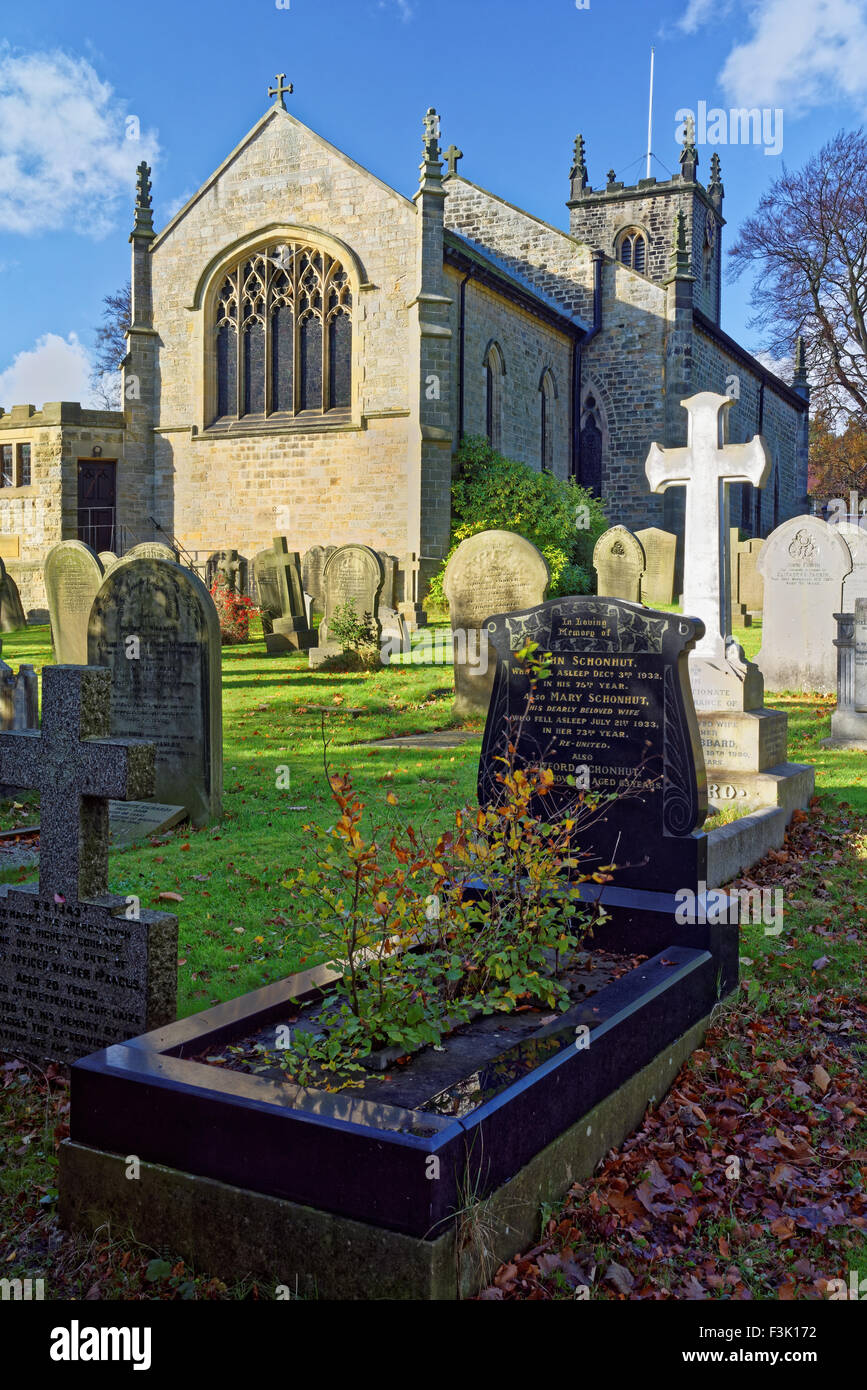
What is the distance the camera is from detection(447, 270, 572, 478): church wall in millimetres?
24781

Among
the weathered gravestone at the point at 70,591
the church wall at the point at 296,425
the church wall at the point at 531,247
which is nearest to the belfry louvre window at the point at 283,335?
the church wall at the point at 296,425

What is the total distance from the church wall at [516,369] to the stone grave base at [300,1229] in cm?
2230

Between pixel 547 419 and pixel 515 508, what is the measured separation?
6.96 meters

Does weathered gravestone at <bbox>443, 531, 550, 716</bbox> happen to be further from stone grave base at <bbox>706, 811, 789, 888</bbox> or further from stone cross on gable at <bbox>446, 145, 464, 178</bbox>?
stone cross on gable at <bbox>446, 145, 464, 178</bbox>

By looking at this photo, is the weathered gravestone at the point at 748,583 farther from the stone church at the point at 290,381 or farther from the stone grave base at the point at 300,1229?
the stone grave base at the point at 300,1229

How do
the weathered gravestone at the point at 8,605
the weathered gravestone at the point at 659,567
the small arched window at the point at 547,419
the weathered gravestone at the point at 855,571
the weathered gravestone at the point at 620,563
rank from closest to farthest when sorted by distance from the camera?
the weathered gravestone at the point at 855,571, the weathered gravestone at the point at 620,563, the weathered gravestone at the point at 8,605, the weathered gravestone at the point at 659,567, the small arched window at the point at 547,419

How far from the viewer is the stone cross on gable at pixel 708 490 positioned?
8.87m

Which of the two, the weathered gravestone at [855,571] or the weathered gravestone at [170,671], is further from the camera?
the weathered gravestone at [855,571]

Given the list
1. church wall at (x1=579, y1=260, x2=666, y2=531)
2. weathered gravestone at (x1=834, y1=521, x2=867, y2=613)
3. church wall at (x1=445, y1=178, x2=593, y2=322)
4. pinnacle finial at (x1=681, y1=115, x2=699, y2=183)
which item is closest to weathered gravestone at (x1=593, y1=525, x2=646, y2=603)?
weathered gravestone at (x1=834, y1=521, x2=867, y2=613)

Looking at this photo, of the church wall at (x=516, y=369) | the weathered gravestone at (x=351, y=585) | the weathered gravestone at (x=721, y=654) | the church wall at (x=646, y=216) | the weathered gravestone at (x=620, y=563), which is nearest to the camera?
the weathered gravestone at (x=721, y=654)

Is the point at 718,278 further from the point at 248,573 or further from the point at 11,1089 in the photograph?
the point at 11,1089

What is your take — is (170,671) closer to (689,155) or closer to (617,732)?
(617,732)

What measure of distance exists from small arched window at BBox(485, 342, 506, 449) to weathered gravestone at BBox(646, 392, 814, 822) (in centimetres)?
1744

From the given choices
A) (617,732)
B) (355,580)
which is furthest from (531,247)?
(617,732)
